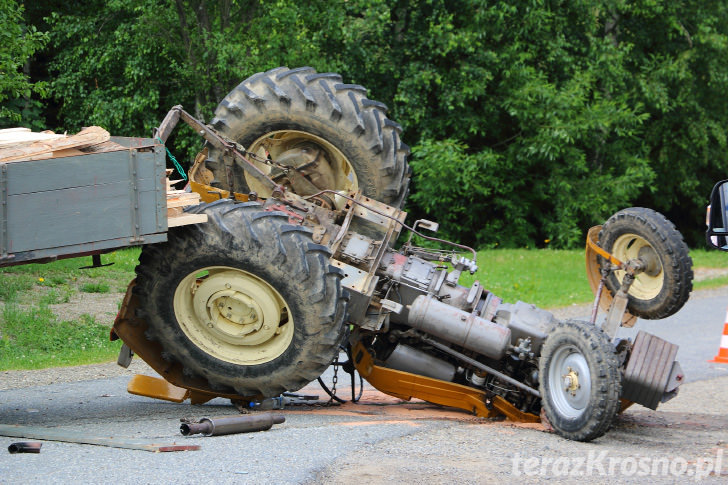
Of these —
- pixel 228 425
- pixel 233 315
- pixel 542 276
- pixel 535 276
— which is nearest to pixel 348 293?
pixel 233 315

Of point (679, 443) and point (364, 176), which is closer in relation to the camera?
point (679, 443)

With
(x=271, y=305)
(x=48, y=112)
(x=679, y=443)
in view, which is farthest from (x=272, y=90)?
(x=48, y=112)

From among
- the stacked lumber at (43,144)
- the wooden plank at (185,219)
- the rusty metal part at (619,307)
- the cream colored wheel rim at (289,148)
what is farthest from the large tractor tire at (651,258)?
the stacked lumber at (43,144)

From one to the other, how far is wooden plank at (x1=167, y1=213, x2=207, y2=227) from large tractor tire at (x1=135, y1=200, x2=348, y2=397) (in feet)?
0.26

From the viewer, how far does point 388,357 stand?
826 cm

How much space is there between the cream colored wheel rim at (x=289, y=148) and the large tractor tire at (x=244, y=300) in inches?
47.3

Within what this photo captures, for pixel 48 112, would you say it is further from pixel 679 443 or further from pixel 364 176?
pixel 679 443

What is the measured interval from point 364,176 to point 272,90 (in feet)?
3.63

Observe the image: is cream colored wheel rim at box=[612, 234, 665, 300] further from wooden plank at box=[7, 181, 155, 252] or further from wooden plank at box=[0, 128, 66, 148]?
wooden plank at box=[0, 128, 66, 148]

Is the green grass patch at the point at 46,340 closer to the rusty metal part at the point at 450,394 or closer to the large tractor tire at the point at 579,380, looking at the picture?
the rusty metal part at the point at 450,394

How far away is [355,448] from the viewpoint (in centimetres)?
617

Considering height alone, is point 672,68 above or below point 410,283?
above

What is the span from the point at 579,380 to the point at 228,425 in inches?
101

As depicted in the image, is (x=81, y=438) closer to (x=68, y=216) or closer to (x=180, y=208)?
(x=68, y=216)
